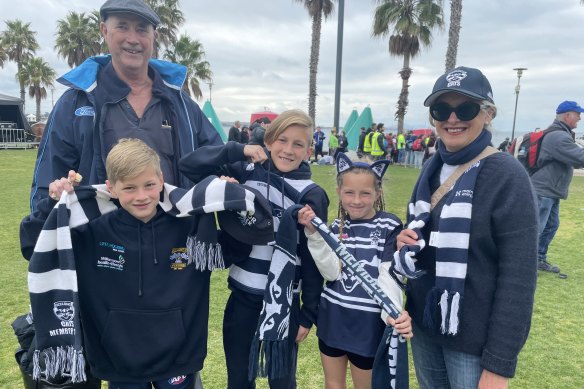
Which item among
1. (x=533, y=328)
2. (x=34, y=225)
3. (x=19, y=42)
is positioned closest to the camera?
(x=34, y=225)

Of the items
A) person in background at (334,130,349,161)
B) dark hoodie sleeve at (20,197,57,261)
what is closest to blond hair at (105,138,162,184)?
dark hoodie sleeve at (20,197,57,261)

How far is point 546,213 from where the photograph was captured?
5656 mm

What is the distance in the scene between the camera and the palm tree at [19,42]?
37.8m

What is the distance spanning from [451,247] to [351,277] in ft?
2.18

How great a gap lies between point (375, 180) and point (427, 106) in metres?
0.59

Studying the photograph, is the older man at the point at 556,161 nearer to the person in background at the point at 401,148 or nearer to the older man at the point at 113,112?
the older man at the point at 113,112

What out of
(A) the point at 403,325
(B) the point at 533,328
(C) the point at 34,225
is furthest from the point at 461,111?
(B) the point at 533,328

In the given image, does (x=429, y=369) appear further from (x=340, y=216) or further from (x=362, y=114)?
(x=362, y=114)

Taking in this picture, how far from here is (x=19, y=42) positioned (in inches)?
1507

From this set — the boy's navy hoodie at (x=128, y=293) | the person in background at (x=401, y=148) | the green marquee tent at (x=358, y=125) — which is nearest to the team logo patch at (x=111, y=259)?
the boy's navy hoodie at (x=128, y=293)

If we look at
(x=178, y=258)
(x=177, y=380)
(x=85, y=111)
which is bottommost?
(x=177, y=380)

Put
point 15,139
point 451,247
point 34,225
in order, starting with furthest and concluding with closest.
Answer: point 15,139, point 34,225, point 451,247

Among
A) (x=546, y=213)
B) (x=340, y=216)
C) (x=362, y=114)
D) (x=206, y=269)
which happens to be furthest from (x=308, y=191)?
(x=362, y=114)

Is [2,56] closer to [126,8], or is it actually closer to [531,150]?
[126,8]
